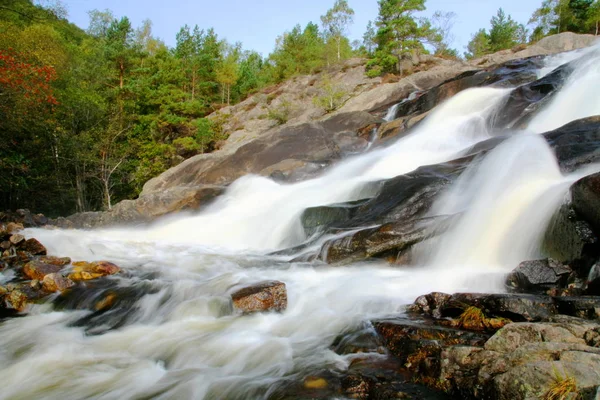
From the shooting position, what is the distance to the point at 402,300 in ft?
17.5

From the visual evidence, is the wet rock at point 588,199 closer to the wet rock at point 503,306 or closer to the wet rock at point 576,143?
the wet rock at point 503,306

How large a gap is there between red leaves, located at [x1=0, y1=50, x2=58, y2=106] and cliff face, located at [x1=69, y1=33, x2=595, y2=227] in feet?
17.6

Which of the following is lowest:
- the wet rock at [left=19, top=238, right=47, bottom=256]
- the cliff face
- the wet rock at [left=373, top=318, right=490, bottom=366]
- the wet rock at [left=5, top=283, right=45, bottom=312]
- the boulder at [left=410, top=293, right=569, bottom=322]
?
the wet rock at [left=373, top=318, right=490, bottom=366]

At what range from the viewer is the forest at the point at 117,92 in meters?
17.6

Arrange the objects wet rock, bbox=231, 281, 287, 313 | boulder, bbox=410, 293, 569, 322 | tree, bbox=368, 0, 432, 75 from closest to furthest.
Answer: boulder, bbox=410, 293, 569, 322
wet rock, bbox=231, 281, 287, 313
tree, bbox=368, 0, 432, 75

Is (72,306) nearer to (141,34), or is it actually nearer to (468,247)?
(468,247)

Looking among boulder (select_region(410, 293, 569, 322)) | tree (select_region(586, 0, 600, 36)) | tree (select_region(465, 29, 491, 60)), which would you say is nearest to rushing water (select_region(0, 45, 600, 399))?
boulder (select_region(410, 293, 569, 322))

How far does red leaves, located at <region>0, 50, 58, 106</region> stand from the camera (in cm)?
1399

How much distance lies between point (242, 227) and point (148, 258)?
4.17m

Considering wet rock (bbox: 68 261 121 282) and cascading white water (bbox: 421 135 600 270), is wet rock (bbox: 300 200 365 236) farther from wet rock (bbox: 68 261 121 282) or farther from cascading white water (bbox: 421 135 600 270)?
wet rock (bbox: 68 261 121 282)

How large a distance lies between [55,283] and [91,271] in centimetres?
84

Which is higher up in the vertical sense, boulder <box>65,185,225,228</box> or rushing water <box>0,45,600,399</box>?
boulder <box>65,185,225,228</box>

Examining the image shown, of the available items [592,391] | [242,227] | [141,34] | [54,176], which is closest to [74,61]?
[54,176]

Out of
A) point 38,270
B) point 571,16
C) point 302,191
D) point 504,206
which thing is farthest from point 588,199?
point 571,16
